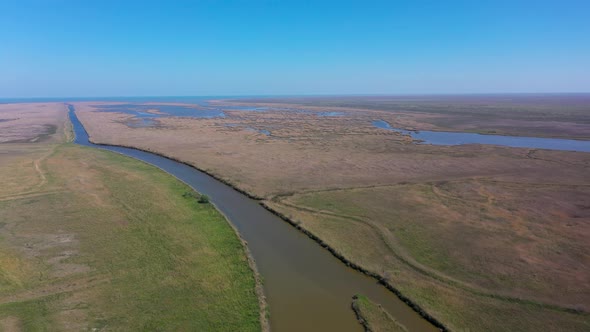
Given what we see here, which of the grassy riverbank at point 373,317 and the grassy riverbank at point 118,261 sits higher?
the grassy riverbank at point 118,261

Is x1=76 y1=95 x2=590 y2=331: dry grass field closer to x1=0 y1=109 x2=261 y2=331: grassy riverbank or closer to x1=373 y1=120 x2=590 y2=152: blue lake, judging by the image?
x1=0 y1=109 x2=261 y2=331: grassy riverbank

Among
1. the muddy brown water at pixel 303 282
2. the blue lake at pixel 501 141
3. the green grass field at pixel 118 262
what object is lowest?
the muddy brown water at pixel 303 282

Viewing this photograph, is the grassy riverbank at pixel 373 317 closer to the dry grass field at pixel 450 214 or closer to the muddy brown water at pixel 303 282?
the muddy brown water at pixel 303 282

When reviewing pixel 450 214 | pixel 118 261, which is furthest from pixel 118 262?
pixel 450 214

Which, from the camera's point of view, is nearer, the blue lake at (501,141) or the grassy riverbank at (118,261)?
the grassy riverbank at (118,261)

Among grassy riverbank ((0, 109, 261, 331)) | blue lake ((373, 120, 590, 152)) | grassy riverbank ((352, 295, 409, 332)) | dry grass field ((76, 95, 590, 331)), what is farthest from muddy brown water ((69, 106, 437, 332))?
blue lake ((373, 120, 590, 152))

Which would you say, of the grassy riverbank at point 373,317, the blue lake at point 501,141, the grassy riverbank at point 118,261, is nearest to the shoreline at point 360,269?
the grassy riverbank at point 373,317

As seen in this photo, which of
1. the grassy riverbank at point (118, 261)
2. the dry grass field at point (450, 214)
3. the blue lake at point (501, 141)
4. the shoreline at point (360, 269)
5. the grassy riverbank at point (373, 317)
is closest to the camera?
the grassy riverbank at point (373, 317)

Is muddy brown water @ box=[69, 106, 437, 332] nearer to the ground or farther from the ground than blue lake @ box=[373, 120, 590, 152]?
nearer to the ground
